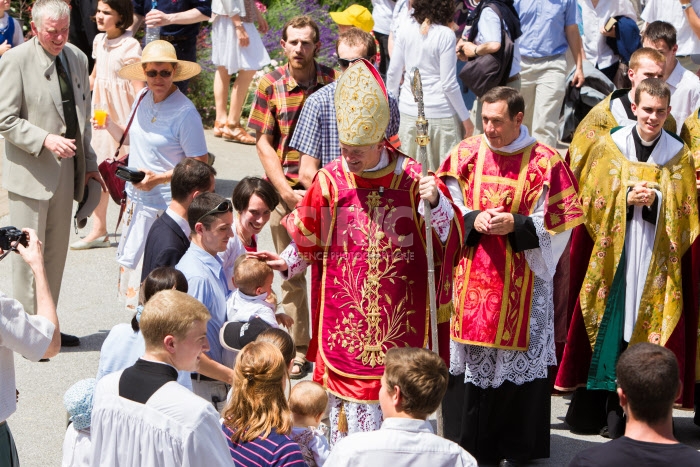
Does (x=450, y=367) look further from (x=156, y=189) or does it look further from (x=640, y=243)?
(x=156, y=189)

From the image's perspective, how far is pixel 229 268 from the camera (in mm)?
6109

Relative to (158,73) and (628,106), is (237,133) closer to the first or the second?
(158,73)

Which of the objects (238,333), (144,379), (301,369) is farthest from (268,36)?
(144,379)

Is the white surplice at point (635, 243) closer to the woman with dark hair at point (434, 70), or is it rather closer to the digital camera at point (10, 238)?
the woman with dark hair at point (434, 70)

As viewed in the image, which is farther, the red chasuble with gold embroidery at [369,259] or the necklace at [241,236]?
the necklace at [241,236]

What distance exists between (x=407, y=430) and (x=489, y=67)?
636cm

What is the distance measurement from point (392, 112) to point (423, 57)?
2.11 meters

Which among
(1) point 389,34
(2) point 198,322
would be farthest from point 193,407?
(1) point 389,34

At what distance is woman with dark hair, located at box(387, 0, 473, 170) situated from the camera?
29.8 ft

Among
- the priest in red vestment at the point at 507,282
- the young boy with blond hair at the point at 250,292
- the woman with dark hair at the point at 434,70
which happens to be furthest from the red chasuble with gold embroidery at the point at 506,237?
the woman with dark hair at the point at 434,70

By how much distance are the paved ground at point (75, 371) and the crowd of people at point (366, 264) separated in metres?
0.19

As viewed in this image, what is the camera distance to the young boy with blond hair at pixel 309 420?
4738 millimetres

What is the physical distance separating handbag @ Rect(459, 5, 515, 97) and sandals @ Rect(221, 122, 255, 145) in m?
3.56

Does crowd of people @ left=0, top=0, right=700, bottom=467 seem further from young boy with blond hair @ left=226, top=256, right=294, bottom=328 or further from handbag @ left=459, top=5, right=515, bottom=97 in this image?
handbag @ left=459, top=5, right=515, bottom=97
